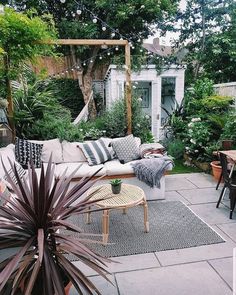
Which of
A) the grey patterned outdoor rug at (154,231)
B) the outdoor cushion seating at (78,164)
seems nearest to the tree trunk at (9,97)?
the outdoor cushion seating at (78,164)

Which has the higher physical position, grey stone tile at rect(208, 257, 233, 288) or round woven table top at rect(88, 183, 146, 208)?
round woven table top at rect(88, 183, 146, 208)

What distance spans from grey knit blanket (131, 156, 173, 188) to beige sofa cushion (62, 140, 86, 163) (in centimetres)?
101

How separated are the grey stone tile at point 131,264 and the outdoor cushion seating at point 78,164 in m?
1.41

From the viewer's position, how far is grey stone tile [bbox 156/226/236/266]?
96.7 inches

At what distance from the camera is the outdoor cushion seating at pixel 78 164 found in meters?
3.81

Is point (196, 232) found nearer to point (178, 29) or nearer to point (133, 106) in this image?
point (133, 106)

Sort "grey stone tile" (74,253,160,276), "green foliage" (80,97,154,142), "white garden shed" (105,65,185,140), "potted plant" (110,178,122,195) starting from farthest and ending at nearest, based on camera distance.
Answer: "white garden shed" (105,65,185,140), "green foliage" (80,97,154,142), "potted plant" (110,178,122,195), "grey stone tile" (74,253,160,276)

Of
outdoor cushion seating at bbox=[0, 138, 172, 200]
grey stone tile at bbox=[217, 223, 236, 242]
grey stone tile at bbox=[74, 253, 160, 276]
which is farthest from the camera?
outdoor cushion seating at bbox=[0, 138, 172, 200]

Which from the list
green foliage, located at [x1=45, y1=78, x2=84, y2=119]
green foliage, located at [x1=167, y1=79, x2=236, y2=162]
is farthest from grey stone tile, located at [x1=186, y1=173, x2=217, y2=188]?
green foliage, located at [x1=45, y1=78, x2=84, y2=119]

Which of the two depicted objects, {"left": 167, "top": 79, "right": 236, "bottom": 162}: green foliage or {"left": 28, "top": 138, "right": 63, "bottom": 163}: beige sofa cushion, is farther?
{"left": 167, "top": 79, "right": 236, "bottom": 162}: green foliage

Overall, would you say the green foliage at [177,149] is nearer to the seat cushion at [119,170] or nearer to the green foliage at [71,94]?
the seat cushion at [119,170]

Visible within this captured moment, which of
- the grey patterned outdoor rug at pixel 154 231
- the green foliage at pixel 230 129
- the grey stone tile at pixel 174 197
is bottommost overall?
the grey patterned outdoor rug at pixel 154 231

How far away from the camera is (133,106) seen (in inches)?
210

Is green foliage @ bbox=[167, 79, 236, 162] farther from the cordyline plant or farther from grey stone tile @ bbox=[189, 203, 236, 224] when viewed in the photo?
the cordyline plant
